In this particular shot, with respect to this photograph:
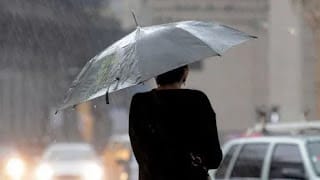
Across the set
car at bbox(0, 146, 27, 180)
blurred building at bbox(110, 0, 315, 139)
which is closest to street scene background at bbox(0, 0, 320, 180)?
blurred building at bbox(110, 0, 315, 139)

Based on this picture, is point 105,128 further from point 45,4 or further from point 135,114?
point 135,114

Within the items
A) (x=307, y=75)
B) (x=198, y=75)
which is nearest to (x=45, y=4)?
(x=198, y=75)

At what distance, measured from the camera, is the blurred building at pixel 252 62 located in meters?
42.8

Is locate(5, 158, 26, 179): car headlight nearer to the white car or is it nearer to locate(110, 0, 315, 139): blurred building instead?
the white car

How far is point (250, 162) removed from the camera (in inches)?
423

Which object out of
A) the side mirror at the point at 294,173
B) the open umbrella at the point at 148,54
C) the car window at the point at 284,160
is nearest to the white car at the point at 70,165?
the car window at the point at 284,160

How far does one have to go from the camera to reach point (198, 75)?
152 ft

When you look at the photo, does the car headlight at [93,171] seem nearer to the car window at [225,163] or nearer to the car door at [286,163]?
the car window at [225,163]

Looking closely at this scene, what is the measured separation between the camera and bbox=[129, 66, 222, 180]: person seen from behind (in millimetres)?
5453

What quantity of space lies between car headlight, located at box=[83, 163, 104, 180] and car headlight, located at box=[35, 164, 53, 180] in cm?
81

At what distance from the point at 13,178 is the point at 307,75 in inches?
889

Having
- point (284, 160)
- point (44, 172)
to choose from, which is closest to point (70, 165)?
point (44, 172)

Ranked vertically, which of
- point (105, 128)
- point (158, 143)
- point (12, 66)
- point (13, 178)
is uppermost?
point (158, 143)

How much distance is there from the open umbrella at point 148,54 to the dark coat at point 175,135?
18 centimetres
